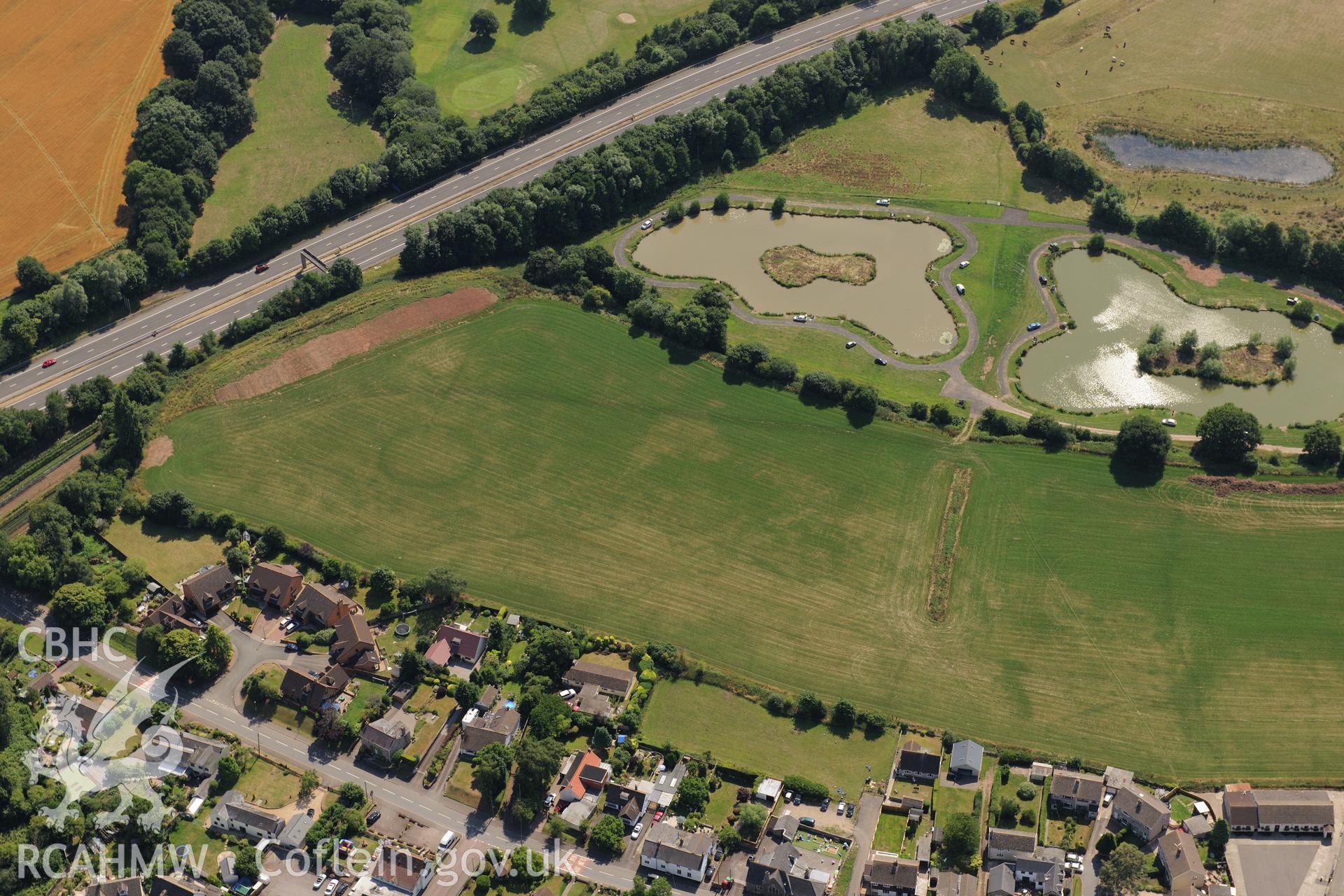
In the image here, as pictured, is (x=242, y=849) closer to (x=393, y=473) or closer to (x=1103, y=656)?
(x=393, y=473)

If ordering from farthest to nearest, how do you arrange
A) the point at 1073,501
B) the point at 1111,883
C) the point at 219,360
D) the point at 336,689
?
the point at 219,360 < the point at 1073,501 < the point at 336,689 < the point at 1111,883

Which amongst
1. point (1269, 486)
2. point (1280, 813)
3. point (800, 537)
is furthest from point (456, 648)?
point (1269, 486)

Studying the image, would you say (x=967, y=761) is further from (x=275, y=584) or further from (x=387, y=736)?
(x=275, y=584)

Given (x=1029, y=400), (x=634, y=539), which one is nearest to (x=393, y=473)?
(x=634, y=539)

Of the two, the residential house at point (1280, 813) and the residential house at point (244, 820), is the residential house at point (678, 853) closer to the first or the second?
the residential house at point (244, 820)

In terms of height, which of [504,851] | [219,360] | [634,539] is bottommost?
[504,851]

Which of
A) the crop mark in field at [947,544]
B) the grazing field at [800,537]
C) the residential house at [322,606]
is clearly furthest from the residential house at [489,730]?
the crop mark in field at [947,544]
